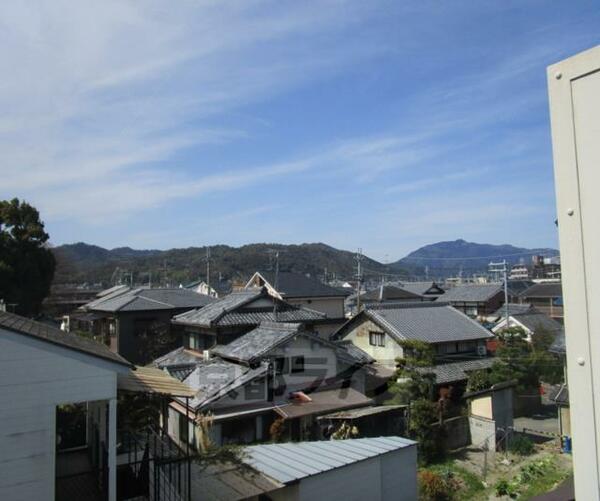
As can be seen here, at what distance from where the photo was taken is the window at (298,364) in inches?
707

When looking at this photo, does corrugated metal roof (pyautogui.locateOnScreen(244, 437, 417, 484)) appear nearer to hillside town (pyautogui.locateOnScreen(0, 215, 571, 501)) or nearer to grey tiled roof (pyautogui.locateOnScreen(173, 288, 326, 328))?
hillside town (pyautogui.locateOnScreen(0, 215, 571, 501))

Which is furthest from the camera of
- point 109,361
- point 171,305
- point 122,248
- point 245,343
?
point 122,248

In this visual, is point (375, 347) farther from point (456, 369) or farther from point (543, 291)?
point (543, 291)

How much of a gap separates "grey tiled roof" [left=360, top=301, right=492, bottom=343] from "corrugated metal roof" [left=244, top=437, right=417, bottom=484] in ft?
43.1

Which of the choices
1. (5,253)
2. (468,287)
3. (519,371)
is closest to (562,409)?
(519,371)

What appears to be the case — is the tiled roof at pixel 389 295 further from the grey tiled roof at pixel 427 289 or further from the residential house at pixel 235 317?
the residential house at pixel 235 317

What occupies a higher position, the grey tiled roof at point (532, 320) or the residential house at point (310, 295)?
the residential house at point (310, 295)

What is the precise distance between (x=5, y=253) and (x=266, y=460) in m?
23.3

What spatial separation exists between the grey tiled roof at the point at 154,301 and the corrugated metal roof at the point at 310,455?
20.1 meters

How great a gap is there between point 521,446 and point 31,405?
1640 centimetres

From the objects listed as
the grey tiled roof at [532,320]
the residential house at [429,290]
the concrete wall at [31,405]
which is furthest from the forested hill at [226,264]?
the concrete wall at [31,405]

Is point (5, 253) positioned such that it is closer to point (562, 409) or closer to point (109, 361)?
point (109, 361)

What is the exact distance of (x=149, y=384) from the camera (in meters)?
7.62

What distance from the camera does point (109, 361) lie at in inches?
271
